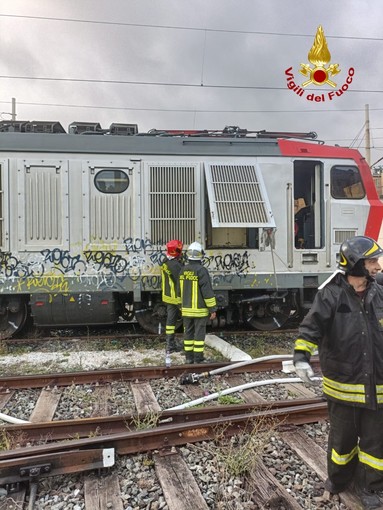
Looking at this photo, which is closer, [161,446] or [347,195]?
[161,446]

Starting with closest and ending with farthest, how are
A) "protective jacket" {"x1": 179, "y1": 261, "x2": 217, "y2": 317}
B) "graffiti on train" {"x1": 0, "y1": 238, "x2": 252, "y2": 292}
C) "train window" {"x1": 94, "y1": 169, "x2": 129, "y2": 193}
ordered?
1. "protective jacket" {"x1": 179, "y1": 261, "x2": 217, "y2": 317}
2. "graffiti on train" {"x1": 0, "y1": 238, "x2": 252, "y2": 292}
3. "train window" {"x1": 94, "y1": 169, "x2": 129, "y2": 193}

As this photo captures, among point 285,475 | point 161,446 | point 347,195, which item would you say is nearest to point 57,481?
point 161,446

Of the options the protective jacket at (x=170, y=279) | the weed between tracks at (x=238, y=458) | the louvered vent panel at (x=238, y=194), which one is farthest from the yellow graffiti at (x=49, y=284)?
the weed between tracks at (x=238, y=458)

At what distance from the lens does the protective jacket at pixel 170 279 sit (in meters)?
6.34

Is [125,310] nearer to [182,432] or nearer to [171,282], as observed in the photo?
[171,282]

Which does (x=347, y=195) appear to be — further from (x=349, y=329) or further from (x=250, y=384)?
(x=349, y=329)

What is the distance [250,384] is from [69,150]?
4.75m

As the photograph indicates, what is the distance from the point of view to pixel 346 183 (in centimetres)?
741

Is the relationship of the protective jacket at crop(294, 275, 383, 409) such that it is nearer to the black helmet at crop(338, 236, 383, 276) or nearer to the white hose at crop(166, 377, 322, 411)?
the black helmet at crop(338, 236, 383, 276)

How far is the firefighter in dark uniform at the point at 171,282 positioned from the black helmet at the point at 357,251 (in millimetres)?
3950

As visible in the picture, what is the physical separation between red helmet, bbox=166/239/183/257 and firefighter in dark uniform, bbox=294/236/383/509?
3.87 metres

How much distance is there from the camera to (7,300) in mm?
6785

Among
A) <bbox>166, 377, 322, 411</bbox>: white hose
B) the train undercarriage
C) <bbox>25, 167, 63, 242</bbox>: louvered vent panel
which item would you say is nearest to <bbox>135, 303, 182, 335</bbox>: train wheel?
the train undercarriage

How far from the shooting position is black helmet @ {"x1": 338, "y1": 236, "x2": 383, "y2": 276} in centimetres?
249
